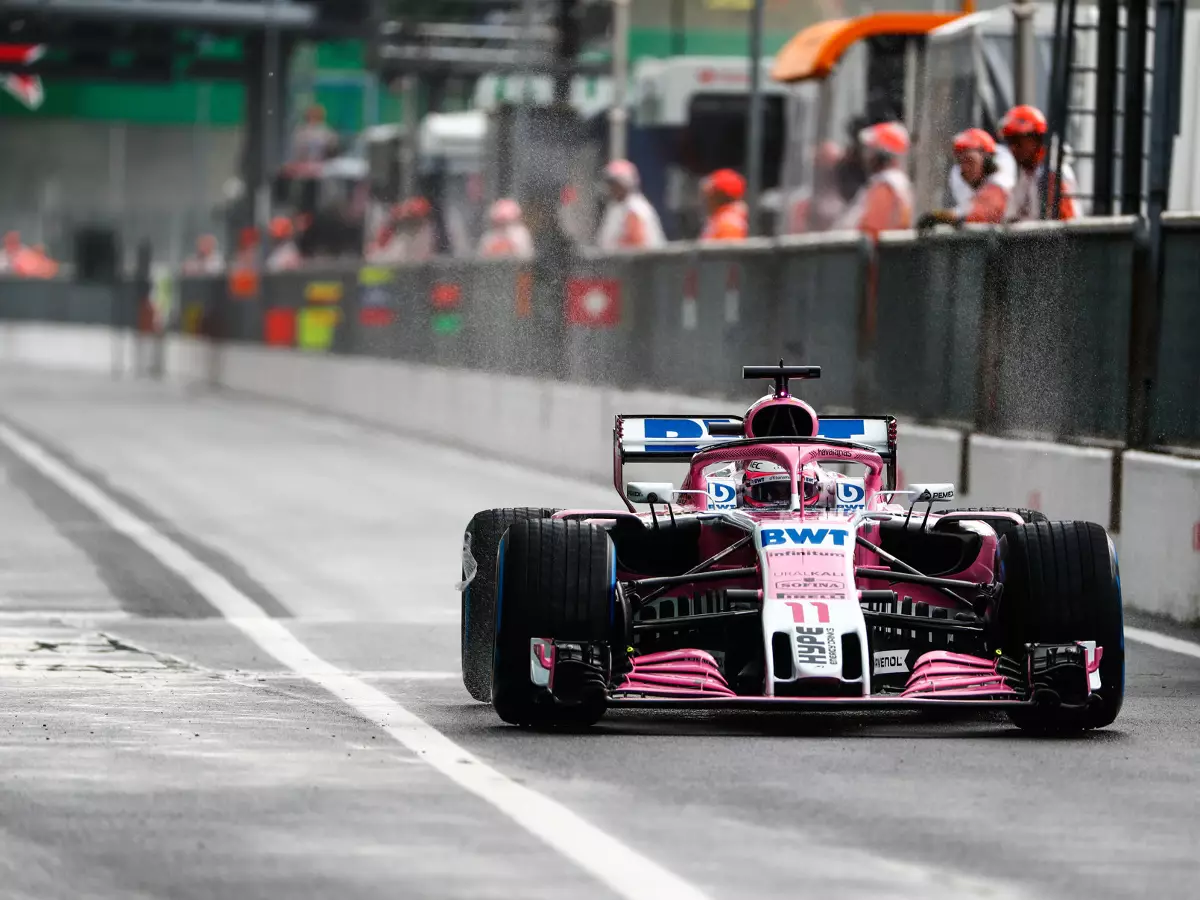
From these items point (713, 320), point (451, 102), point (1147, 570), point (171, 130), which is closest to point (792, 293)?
point (713, 320)

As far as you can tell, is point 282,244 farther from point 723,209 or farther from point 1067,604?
point 1067,604

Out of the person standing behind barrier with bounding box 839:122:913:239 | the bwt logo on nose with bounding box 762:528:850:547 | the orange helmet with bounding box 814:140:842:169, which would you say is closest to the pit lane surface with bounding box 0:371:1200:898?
the bwt logo on nose with bounding box 762:528:850:547

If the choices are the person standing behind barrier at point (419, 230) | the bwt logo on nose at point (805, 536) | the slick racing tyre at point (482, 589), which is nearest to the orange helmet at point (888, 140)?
the slick racing tyre at point (482, 589)

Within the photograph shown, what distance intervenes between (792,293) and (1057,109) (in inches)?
111

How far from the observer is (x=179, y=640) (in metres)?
12.4

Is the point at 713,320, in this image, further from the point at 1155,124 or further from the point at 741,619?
the point at 741,619

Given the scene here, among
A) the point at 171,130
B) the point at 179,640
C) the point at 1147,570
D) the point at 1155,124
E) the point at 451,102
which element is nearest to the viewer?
the point at 179,640

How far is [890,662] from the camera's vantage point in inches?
372

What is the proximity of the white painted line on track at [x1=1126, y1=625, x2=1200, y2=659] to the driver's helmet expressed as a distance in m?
2.68

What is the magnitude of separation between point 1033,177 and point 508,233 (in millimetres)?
13462

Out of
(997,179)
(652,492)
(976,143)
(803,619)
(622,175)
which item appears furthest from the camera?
(622,175)

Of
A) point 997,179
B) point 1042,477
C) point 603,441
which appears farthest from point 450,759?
point 603,441

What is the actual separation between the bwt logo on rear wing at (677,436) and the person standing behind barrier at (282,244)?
106 ft

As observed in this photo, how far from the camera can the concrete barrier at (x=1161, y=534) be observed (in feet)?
43.4
